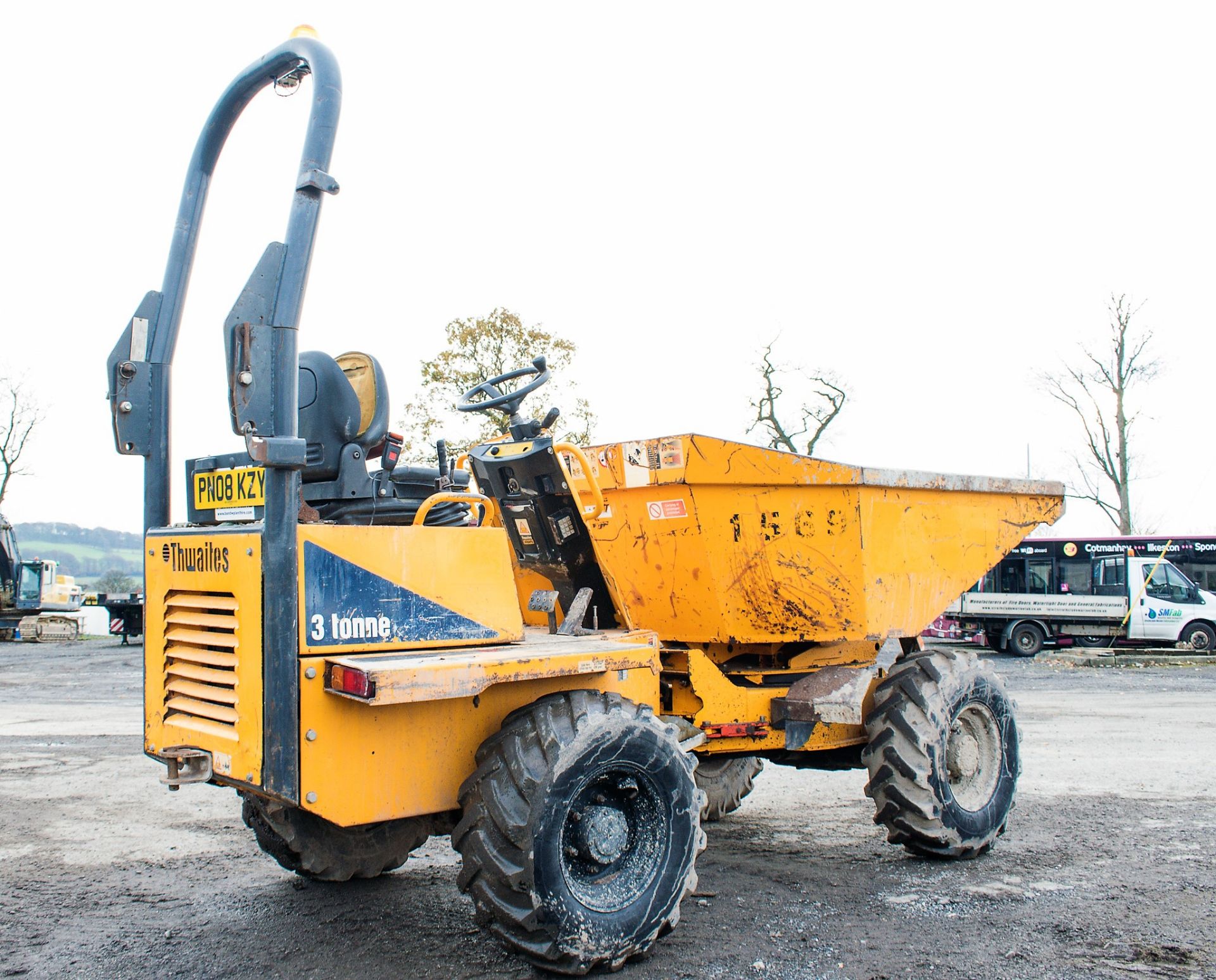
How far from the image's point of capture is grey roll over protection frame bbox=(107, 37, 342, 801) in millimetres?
3373

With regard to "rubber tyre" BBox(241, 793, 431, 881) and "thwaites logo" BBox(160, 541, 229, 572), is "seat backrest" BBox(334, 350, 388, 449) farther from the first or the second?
"rubber tyre" BBox(241, 793, 431, 881)

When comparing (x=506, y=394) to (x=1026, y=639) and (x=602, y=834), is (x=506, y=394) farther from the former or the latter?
(x=1026, y=639)

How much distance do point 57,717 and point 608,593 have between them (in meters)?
9.18

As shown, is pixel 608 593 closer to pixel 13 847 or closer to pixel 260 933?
pixel 260 933

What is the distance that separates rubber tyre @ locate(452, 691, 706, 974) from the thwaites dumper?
0.01 m

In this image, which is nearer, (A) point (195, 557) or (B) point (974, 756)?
(A) point (195, 557)

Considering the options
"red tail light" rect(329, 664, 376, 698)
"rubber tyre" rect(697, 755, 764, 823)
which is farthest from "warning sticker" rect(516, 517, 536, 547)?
"rubber tyre" rect(697, 755, 764, 823)

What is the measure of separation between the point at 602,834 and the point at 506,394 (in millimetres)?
2039

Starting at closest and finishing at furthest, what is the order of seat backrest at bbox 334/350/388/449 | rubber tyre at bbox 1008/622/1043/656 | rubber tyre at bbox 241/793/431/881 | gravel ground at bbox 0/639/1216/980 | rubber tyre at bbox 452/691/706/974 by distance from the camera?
rubber tyre at bbox 452/691/706/974, gravel ground at bbox 0/639/1216/980, seat backrest at bbox 334/350/388/449, rubber tyre at bbox 241/793/431/881, rubber tyre at bbox 1008/622/1043/656

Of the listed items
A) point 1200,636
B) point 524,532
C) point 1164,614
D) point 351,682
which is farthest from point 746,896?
point 1200,636

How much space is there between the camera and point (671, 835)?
4012mm

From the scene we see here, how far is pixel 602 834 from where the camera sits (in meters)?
3.88

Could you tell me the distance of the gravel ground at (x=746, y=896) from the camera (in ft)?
12.9

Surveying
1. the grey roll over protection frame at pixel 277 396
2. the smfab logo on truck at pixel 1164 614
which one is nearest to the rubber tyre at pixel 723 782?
the grey roll over protection frame at pixel 277 396
